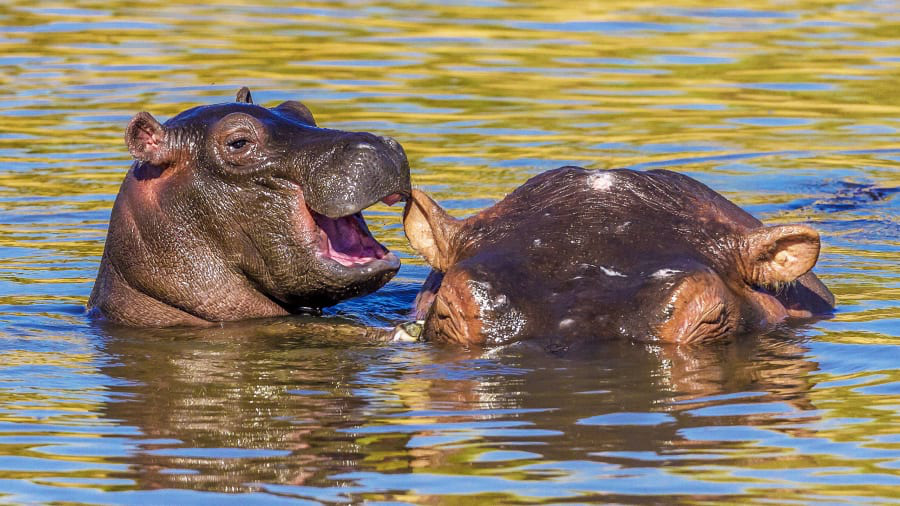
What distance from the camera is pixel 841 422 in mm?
6488

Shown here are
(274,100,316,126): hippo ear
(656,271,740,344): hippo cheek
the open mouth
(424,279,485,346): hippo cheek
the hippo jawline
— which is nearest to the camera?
(656,271,740,344): hippo cheek

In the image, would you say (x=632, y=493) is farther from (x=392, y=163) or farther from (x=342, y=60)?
(x=342, y=60)

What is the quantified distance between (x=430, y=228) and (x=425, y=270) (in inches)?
105

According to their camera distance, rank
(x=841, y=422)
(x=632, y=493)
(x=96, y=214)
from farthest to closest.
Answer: (x=96, y=214), (x=841, y=422), (x=632, y=493)

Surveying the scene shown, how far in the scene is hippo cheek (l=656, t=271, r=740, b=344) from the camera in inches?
290

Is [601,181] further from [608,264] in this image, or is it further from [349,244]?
[349,244]

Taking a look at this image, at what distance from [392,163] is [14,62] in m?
11.8

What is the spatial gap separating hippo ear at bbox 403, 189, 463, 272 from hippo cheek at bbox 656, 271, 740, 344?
1429mm

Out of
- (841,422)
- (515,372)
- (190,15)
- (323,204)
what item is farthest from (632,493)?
(190,15)

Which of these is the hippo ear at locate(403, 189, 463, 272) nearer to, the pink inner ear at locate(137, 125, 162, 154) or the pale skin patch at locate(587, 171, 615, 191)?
the pale skin patch at locate(587, 171, 615, 191)

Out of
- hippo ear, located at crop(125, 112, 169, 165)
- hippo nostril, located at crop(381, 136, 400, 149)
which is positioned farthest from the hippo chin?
hippo ear, located at crop(125, 112, 169, 165)

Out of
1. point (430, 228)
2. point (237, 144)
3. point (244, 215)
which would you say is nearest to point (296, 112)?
point (237, 144)

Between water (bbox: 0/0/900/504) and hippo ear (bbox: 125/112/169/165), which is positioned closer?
water (bbox: 0/0/900/504)

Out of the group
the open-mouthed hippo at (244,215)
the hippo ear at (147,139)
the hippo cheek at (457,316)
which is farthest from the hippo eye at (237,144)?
the hippo cheek at (457,316)
